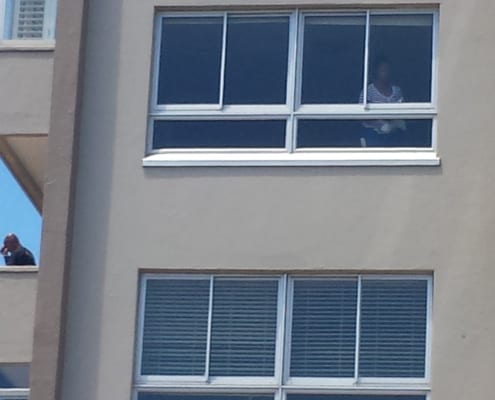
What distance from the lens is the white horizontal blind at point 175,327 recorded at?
20.7 metres

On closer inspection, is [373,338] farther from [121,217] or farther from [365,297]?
[121,217]

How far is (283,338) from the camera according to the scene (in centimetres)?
2059

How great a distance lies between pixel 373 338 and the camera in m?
20.5

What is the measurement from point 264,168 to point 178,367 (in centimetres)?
225

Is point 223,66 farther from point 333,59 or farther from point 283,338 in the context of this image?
point 283,338

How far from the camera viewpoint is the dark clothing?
74.0 ft

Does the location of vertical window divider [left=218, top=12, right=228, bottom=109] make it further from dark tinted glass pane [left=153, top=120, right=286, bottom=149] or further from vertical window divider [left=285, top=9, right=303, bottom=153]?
vertical window divider [left=285, top=9, right=303, bottom=153]

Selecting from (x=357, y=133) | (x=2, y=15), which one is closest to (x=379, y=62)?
(x=357, y=133)

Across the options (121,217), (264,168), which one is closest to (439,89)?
(264,168)

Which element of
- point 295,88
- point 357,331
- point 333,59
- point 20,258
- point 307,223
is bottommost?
point 357,331

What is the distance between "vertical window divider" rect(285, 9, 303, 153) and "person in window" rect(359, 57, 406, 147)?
2.31ft

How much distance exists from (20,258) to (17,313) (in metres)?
1.28

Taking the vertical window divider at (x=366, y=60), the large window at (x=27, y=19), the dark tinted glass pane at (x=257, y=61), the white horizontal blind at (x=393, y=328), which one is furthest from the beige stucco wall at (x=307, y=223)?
the large window at (x=27, y=19)

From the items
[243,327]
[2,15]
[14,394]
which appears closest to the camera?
[243,327]
